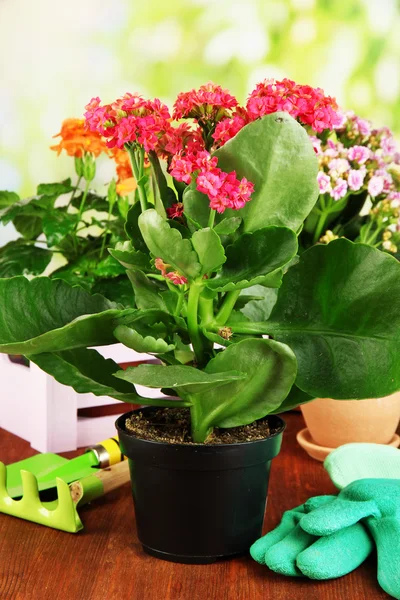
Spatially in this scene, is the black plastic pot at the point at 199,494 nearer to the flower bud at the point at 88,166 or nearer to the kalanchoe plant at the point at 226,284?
the kalanchoe plant at the point at 226,284

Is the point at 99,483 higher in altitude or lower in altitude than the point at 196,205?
lower

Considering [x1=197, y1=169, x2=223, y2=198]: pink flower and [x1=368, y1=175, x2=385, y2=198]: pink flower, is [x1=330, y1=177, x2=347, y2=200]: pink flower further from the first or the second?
[x1=197, y1=169, x2=223, y2=198]: pink flower

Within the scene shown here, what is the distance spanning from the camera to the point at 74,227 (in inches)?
58.2

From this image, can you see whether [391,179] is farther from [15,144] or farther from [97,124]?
[15,144]

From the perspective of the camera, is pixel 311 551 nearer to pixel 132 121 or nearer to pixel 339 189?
pixel 132 121

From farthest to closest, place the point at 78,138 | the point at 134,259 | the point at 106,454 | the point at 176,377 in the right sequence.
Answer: the point at 78,138, the point at 106,454, the point at 134,259, the point at 176,377

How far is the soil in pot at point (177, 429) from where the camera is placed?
82 centimetres

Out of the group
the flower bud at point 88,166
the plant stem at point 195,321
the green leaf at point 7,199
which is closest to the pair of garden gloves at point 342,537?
the plant stem at point 195,321

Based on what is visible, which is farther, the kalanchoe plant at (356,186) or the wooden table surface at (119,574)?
the kalanchoe plant at (356,186)

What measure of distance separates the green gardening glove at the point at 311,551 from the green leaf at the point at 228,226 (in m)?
0.34

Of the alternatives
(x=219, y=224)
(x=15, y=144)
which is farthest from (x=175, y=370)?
(x=15, y=144)

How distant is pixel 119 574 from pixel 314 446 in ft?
1.68

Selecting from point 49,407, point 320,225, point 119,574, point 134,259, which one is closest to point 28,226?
point 49,407

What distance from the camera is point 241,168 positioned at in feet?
2.46
